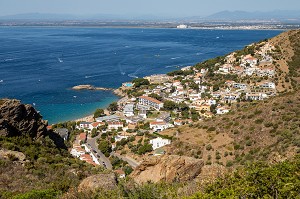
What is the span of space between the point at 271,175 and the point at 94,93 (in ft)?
155

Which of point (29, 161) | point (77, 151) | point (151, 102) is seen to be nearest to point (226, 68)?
point (151, 102)

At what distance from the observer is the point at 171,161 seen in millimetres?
11828

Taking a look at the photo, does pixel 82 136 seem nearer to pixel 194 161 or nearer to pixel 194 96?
pixel 194 96

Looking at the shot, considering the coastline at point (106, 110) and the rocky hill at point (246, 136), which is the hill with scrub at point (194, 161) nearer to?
the rocky hill at point (246, 136)

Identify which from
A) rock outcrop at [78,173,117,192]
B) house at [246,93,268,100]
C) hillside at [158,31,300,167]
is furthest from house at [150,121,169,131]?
rock outcrop at [78,173,117,192]

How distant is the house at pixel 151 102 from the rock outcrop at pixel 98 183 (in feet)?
111

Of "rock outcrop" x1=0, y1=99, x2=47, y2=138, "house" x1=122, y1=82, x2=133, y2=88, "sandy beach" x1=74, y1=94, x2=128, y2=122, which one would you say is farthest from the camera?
"house" x1=122, y1=82, x2=133, y2=88

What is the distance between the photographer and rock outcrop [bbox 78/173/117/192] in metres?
10.5

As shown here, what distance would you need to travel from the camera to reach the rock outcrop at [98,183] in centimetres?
1052

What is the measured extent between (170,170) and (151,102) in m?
34.5

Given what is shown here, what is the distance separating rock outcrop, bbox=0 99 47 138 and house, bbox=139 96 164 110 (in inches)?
1098

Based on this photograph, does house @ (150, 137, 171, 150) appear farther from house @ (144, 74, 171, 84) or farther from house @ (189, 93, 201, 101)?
house @ (144, 74, 171, 84)

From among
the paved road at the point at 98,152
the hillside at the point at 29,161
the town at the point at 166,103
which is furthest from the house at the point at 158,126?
the hillside at the point at 29,161

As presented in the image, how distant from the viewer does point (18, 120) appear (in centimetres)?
1702
